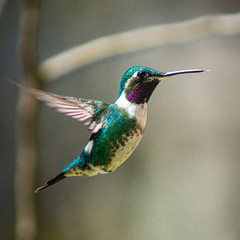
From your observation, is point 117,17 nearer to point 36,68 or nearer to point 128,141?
point 36,68

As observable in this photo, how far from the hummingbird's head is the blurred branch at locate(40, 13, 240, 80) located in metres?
0.22

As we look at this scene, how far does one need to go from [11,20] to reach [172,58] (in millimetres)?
842

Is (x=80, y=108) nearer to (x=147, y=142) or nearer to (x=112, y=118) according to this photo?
(x=112, y=118)

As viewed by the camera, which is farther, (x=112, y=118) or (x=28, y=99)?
(x=28, y=99)

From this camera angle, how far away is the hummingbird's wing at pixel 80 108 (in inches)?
13.0

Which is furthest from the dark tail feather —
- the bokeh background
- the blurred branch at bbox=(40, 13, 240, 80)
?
the bokeh background

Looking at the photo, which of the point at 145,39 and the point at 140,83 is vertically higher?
the point at 145,39

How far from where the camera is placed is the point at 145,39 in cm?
63

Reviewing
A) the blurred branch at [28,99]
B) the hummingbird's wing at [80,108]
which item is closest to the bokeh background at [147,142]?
the blurred branch at [28,99]

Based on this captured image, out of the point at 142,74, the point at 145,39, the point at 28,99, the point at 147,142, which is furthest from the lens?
the point at 147,142

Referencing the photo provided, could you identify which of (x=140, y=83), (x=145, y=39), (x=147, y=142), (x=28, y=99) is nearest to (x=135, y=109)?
(x=140, y=83)

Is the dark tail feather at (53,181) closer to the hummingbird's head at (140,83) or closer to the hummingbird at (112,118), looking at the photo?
the hummingbird at (112,118)

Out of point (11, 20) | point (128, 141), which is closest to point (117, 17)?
point (11, 20)

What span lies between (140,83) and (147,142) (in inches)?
64.1
